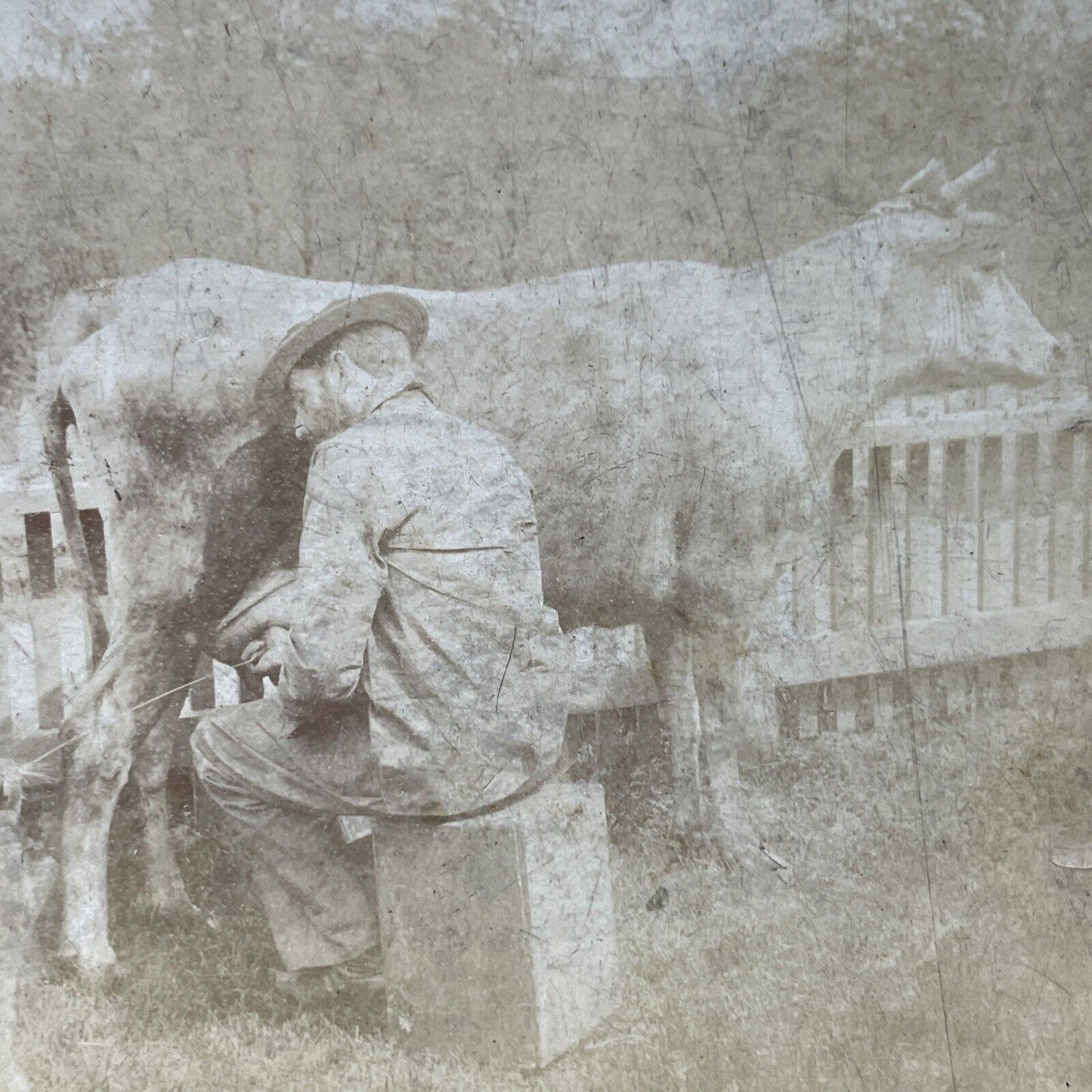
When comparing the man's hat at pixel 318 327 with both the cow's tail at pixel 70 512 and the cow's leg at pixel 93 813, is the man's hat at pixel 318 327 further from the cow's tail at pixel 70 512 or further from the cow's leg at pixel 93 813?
the cow's leg at pixel 93 813

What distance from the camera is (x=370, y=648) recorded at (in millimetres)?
2135

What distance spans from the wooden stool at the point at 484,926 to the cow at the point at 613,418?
35 centimetres

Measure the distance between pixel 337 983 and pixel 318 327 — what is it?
1477 mm

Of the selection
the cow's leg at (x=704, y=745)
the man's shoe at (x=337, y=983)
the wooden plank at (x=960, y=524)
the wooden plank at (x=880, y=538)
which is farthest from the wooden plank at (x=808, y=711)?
the man's shoe at (x=337, y=983)

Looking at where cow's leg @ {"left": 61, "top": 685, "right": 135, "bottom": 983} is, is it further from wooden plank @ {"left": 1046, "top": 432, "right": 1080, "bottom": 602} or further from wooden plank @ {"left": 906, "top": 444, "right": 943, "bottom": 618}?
wooden plank @ {"left": 1046, "top": 432, "right": 1080, "bottom": 602}

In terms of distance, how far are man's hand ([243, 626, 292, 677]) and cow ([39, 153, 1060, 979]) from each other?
0.12 m

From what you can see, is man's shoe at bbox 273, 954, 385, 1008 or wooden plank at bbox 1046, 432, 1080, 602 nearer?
man's shoe at bbox 273, 954, 385, 1008

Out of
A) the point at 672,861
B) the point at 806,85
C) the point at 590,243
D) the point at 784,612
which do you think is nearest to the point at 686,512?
the point at 784,612

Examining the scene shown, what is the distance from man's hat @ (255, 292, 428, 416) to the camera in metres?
2.13

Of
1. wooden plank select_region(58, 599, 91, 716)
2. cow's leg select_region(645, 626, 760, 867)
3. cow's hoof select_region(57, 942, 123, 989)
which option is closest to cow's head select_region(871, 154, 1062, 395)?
cow's leg select_region(645, 626, 760, 867)

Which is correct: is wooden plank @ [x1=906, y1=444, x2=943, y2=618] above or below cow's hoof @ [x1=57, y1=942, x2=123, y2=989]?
above

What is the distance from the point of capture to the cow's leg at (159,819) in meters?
2.15

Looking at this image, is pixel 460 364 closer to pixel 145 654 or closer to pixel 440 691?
pixel 440 691

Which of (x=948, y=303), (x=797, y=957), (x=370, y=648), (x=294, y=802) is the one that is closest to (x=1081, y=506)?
(x=948, y=303)
